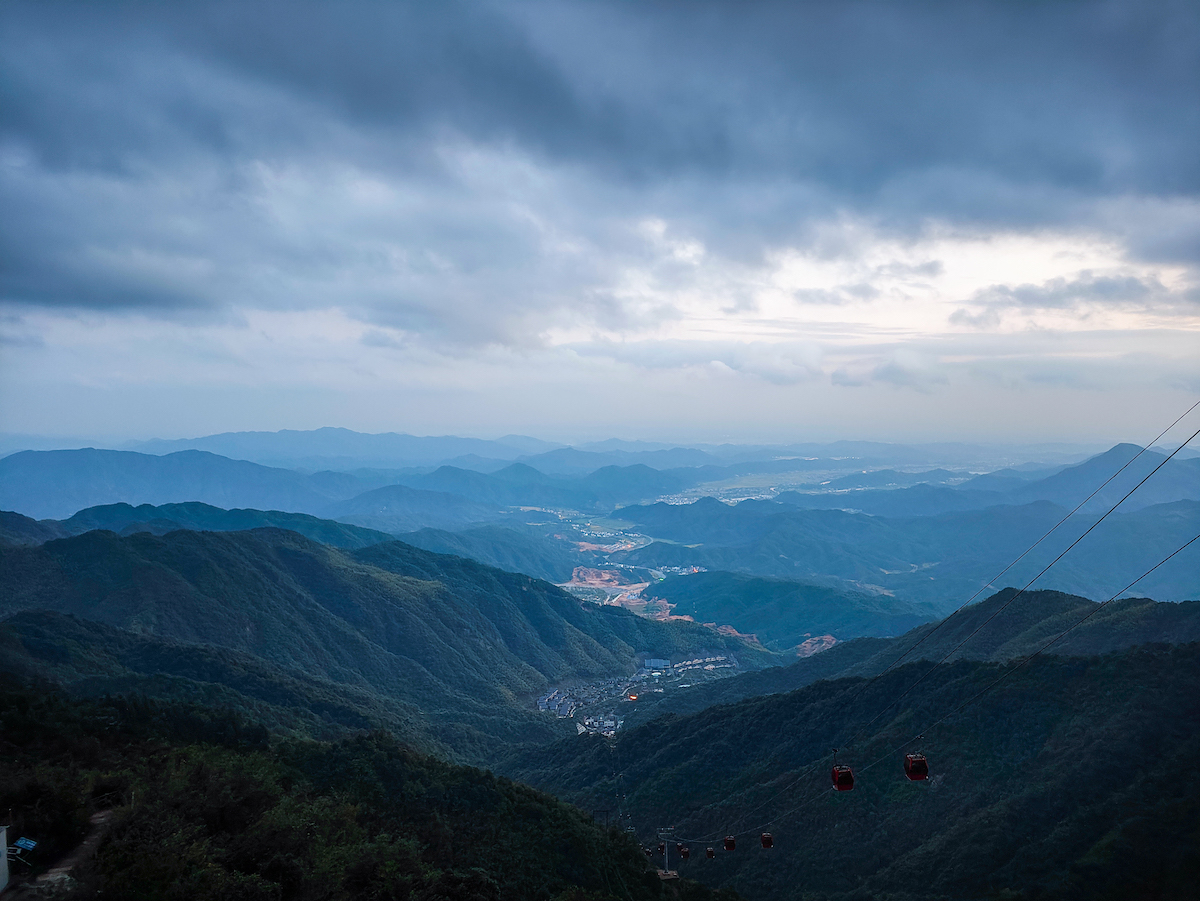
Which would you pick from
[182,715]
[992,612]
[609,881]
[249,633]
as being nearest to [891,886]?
[609,881]

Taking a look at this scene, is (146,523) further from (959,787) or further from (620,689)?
(959,787)

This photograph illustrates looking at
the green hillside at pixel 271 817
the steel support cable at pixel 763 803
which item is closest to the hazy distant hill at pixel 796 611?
the steel support cable at pixel 763 803

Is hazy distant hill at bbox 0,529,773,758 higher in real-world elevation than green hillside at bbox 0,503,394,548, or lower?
lower

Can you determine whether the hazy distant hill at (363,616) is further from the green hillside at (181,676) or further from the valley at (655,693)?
the green hillside at (181,676)

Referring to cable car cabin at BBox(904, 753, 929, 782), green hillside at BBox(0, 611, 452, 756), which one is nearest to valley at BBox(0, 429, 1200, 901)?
green hillside at BBox(0, 611, 452, 756)

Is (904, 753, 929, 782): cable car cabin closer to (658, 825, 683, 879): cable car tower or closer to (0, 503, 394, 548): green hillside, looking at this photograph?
(658, 825, 683, 879): cable car tower

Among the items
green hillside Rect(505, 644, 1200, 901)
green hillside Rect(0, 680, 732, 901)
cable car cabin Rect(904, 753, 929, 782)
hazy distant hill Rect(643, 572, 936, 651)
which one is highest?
cable car cabin Rect(904, 753, 929, 782)
